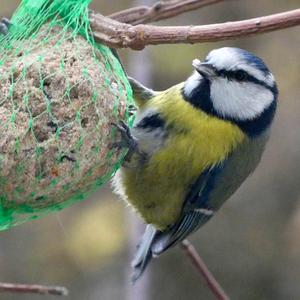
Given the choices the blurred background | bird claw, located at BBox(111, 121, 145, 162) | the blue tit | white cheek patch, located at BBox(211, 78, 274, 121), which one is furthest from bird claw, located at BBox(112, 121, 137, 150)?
the blurred background

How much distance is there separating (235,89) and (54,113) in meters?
0.70

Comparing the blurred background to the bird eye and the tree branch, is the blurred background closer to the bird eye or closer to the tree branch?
the bird eye

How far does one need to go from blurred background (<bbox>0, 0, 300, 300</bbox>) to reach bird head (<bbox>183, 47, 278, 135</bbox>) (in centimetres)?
237

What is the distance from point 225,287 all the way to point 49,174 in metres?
3.27

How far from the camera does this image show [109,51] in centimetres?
238

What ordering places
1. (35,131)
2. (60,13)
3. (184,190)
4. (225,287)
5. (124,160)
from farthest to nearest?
1. (225,287)
2. (184,190)
3. (124,160)
4. (60,13)
5. (35,131)

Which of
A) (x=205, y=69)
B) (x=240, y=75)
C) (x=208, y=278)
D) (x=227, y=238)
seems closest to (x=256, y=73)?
(x=240, y=75)

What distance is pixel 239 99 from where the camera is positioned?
2.60m

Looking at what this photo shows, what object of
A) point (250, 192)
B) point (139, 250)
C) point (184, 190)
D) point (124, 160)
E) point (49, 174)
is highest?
point (49, 174)

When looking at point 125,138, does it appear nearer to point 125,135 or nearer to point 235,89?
point 125,135

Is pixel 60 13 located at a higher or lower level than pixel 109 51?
higher

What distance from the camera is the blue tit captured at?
2.54 metres

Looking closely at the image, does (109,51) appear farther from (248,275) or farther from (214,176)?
(248,275)

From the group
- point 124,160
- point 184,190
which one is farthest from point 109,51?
point 184,190
